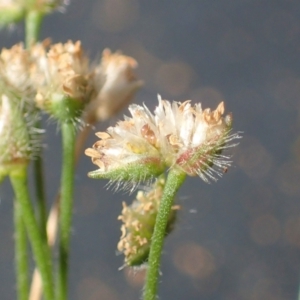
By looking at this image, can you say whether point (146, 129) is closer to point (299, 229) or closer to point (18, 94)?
point (18, 94)

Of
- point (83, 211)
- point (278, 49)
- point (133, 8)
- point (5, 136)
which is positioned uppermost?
point (133, 8)

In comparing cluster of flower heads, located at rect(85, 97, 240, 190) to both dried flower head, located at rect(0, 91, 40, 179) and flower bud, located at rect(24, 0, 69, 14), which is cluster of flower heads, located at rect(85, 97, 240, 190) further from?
flower bud, located at rect(24, 0, 69, 14)

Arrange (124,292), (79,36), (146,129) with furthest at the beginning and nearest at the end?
(79,36) < (124,292) < (146,129)

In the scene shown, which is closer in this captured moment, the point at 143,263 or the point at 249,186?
the point at 143,263

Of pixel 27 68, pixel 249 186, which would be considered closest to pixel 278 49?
pixel 249 186

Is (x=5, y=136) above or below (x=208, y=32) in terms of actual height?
below

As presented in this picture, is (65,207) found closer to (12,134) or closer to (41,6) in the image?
(12,134)
